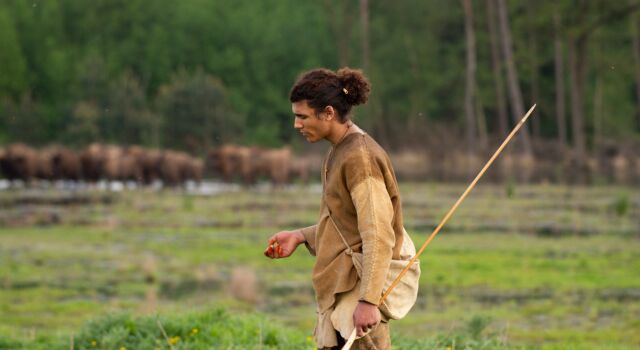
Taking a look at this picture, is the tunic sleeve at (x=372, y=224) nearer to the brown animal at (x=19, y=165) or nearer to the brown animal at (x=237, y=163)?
the brown animal at (x=237, y=163)

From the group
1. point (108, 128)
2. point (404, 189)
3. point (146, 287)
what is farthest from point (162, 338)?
point (108, 128)

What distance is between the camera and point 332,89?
471 cm

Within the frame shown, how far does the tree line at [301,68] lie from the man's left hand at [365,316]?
44602 mm

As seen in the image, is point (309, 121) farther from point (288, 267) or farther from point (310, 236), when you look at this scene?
point (288, 267)

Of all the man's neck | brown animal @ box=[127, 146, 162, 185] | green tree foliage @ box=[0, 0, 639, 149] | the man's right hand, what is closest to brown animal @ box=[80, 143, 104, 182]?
brown animal @ box=[127, 146, 162, 185]

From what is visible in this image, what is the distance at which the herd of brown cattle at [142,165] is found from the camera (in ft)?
119

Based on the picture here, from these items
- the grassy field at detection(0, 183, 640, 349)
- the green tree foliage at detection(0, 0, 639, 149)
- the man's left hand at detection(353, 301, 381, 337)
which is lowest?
the grassy field at detection(0, 183, 640, 349)

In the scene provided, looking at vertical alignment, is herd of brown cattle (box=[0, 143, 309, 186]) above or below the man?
below

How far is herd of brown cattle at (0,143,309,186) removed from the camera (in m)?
36.1

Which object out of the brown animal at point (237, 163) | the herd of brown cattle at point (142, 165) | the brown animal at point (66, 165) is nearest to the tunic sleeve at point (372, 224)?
the herd of brown cattle at point (142, 165)

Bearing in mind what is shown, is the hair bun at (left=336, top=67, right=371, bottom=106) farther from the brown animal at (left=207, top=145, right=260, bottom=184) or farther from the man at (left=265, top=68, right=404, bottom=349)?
the brown animal at (left=207, top=145, right=260, bottom=184)

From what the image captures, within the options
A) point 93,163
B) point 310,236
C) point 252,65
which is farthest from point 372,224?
point 252,65

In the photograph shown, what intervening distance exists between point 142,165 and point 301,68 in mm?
33997

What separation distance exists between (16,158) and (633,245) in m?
24.0
